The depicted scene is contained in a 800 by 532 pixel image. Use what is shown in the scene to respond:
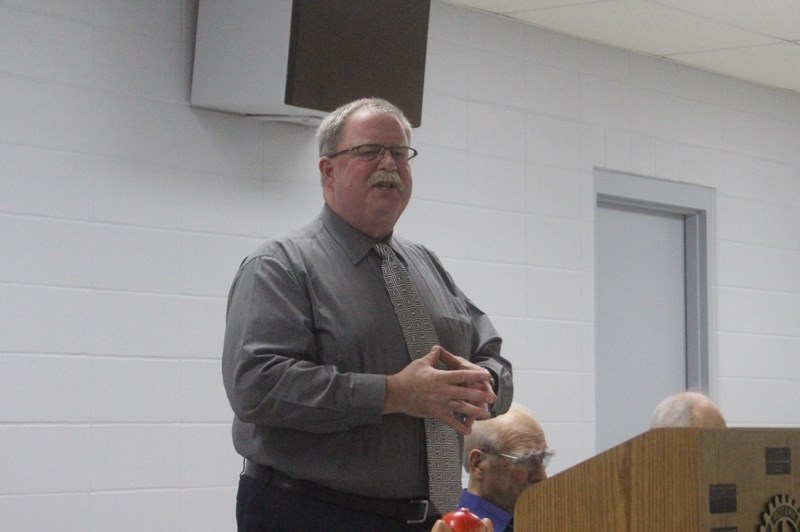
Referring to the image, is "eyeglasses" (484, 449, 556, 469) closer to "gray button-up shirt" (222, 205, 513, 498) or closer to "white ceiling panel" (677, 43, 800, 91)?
"gray button-up shirt" (222, 205, 513, 498)

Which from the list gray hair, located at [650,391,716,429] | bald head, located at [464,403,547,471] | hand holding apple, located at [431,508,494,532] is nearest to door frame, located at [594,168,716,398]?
gray hair, located at [650,391,716,429]

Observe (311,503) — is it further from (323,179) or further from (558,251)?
(558,251)

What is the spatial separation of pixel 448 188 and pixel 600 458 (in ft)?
10.3

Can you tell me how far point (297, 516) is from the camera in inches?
80.3

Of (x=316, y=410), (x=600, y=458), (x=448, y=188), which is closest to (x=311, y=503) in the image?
(x=316, y=410)

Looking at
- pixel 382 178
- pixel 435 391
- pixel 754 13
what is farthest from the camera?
pixel 754 13

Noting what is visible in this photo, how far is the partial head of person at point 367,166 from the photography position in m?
2.20

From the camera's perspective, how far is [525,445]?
2.77 metres

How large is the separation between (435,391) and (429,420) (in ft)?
0.64

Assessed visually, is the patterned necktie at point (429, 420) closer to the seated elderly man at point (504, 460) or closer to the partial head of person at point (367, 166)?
the partial head of person at point (367, 166)

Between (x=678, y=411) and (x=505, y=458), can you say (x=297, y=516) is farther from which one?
(x=678, y=411)

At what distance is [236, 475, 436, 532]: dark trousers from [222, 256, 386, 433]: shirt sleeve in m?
0.14

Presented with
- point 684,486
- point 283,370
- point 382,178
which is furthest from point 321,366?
point 684,486

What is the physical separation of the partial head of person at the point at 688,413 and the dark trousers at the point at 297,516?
1.16 m
